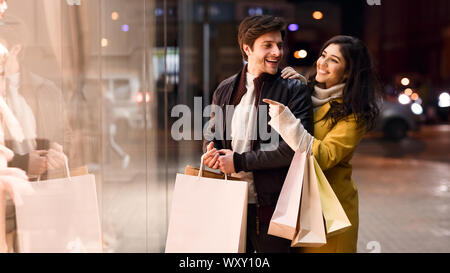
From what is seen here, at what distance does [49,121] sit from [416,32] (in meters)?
2.83

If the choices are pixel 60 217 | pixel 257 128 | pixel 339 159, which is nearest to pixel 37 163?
pixel 60 217

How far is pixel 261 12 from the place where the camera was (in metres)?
2.78

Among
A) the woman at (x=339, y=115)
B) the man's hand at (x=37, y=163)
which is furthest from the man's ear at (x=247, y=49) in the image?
the man's hand at (x=37, y=163)

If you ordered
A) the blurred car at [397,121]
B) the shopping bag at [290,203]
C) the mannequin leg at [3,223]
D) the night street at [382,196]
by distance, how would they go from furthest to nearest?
the blurred car at [397,121], the night street at [382,196], the mannequin leg at [3,223], the shopping bag at [290,203]

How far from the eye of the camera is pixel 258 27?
246cm

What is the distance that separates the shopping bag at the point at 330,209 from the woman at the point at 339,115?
8cm

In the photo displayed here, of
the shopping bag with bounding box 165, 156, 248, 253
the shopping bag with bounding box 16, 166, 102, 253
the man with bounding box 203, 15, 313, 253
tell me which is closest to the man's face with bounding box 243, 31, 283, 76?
the man with bounding box 203, 15, 313, 253

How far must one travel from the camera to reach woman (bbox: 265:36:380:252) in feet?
7.59

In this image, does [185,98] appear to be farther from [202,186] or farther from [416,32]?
[416,32]

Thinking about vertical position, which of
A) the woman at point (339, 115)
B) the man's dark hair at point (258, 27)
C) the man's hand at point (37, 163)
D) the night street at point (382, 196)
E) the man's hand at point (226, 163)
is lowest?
the night street at point (382, 196)

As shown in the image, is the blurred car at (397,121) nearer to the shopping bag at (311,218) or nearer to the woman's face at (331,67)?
the woman's face at (331,67)

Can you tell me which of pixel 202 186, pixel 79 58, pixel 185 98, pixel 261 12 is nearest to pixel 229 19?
pixel 261 12

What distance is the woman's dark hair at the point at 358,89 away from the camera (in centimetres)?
233

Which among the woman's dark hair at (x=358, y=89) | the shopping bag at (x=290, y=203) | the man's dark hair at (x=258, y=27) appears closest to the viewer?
the shopping bag at (x=290, y=203)
